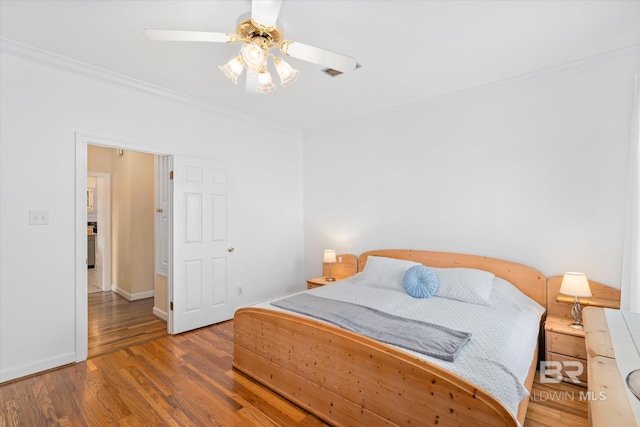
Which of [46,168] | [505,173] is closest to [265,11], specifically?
[46,168]

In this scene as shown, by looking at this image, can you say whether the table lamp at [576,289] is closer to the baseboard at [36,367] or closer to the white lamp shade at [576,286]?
the white lamp shade at [576,286]

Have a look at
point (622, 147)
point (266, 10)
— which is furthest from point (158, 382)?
point (622, 147)

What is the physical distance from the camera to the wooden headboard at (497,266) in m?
2.81

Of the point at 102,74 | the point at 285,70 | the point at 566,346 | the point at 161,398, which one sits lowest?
the point at 161,398

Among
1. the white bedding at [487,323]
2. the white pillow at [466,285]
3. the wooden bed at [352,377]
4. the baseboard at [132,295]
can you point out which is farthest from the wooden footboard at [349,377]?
the baseboard at [132,295]

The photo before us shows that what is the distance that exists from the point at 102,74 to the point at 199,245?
1.92m

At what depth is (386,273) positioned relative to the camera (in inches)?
130

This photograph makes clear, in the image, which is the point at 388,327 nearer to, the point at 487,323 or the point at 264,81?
the point at 487,323

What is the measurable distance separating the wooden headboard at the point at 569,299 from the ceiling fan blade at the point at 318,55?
2591 mm

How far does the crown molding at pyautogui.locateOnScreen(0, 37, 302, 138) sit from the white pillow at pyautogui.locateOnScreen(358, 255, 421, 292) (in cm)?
252

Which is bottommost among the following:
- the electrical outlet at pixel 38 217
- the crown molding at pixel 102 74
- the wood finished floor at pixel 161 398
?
the wood finished floor at pixel 161 398

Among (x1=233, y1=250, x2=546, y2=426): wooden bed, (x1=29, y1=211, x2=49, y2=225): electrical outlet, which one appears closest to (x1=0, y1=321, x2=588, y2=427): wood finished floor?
(x1=233, y1=250, x2=546, y2=426): wooden bed

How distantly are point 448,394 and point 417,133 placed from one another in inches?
115

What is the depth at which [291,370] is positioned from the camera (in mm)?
2193
